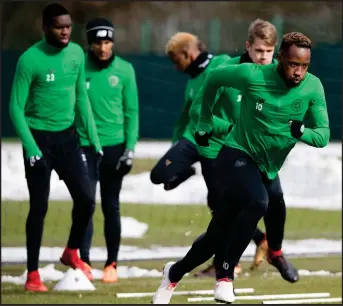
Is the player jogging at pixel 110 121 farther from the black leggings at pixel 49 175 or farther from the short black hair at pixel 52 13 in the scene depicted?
the short black hair at pixel 52 13

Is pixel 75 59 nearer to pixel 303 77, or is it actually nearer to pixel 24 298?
pixel 24 298

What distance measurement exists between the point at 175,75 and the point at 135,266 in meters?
9.08

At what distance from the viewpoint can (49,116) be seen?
10.4 meters

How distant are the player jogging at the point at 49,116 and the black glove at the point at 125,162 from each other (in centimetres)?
48

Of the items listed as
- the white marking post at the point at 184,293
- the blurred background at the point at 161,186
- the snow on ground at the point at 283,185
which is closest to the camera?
the white marking post at the point at 184,293

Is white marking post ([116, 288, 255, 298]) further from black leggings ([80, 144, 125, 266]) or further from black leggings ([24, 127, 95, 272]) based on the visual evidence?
black leggings ([80, 144, 125, 266])

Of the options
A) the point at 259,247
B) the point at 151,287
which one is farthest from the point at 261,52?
the point at 259,247

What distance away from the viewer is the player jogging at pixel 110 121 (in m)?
11.2

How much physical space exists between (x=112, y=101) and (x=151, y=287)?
1.64 meters

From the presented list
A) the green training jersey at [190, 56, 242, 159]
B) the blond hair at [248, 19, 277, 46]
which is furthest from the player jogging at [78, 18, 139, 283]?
the blond hair at [248, 19, 277, 46]

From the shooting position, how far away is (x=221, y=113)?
9.87 m

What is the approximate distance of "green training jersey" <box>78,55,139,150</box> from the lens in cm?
1130

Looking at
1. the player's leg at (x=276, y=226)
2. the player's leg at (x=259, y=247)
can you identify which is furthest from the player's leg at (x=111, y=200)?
the player's leg at (x=276, y=226)

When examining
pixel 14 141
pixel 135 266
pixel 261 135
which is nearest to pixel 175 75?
pixel 14 141
